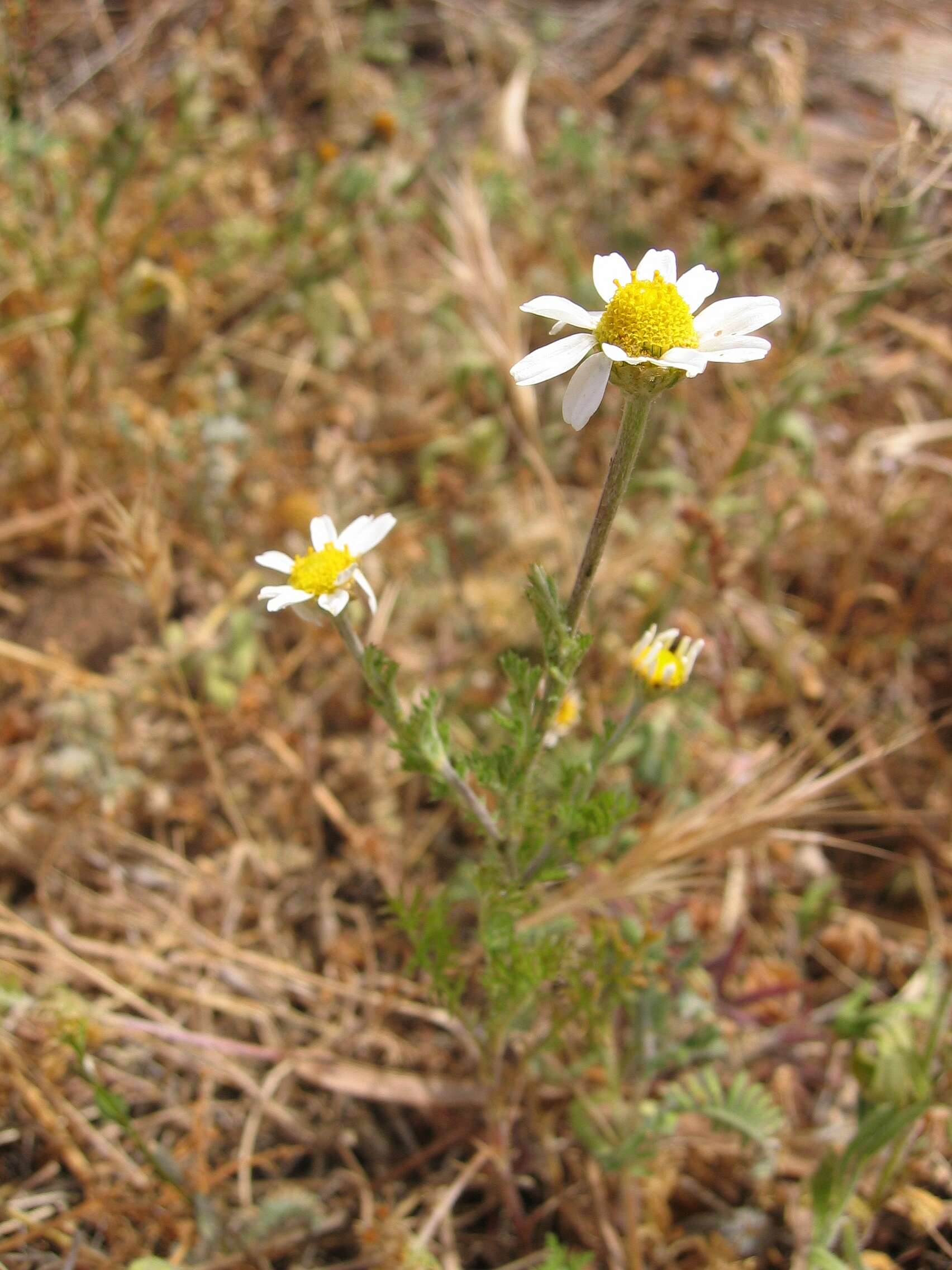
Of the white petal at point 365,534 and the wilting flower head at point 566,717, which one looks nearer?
the white petal at point 365,534

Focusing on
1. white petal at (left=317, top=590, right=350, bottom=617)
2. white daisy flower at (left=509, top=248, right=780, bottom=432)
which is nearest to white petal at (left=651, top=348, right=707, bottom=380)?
white daisy flower at (left=509, top=248, right=780, bottom=432)

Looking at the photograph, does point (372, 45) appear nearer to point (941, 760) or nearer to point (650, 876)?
point (941, 760)

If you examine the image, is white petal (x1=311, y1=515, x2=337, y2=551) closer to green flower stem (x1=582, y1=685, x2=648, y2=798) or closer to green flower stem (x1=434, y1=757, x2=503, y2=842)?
green flower stem (x1=434, y1=757, x2=503, y2=842)

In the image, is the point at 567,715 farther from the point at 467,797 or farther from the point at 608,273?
the point at 608,273

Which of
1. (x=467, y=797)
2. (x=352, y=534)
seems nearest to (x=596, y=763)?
(x=467, y=797)

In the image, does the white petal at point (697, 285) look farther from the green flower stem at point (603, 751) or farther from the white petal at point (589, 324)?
the green flower stem at point (603, 751)

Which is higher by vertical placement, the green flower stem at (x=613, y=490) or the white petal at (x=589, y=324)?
the white petal at (x=589, y=324)

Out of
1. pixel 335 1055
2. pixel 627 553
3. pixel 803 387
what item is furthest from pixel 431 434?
pixel 335 1055

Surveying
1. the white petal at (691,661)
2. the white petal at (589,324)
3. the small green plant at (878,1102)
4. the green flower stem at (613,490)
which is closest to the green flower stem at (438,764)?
the green flower stem at (613,490)
